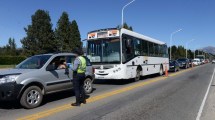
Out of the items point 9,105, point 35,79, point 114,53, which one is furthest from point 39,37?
point 35,79

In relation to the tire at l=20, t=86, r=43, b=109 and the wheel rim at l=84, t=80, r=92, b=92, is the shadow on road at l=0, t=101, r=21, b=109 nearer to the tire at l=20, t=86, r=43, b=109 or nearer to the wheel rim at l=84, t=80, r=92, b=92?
the tire at l=20, t=86, r=43, b=109

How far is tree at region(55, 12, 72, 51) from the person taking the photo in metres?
65.3

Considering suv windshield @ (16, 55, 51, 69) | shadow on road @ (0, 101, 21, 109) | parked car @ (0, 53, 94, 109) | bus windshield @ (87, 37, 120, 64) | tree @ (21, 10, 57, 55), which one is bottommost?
shadow on road @ (0, 101, 21, 109)

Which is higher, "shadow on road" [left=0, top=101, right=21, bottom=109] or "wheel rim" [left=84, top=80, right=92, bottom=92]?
"wheel rim" [left=84, top=80, right=92, bottom=92]

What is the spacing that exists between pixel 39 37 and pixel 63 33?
5.41 metres

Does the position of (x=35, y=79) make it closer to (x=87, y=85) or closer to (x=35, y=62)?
(x=35, y=62)

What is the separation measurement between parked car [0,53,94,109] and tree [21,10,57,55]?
181ft

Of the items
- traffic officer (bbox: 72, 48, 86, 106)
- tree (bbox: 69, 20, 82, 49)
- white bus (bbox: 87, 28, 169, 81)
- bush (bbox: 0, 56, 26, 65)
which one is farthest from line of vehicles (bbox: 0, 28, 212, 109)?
tree (bbox: 69, 20, 82, 49)

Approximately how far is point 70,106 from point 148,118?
2.72 metres

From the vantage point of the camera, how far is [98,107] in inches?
351

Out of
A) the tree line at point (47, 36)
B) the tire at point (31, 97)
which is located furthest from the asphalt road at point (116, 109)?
the tree line at point (47, 36)

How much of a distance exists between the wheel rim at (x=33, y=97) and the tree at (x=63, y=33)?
5618 cm

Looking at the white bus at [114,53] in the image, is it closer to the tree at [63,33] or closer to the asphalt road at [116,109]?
the asphalt road at [116,109]

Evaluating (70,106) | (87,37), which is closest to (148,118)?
(70,106)
